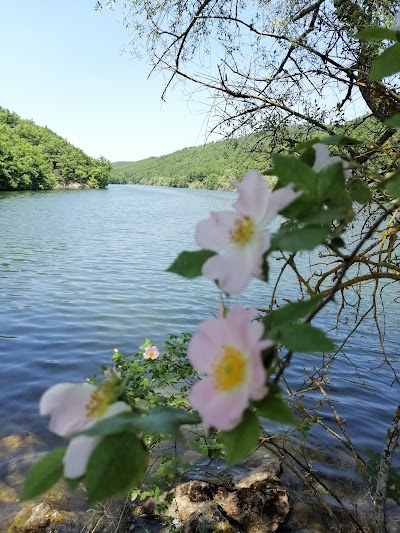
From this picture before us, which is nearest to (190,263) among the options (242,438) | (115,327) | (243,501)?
(242,438)

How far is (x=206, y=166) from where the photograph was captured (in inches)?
2766

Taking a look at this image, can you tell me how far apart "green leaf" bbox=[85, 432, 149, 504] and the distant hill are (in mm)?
285

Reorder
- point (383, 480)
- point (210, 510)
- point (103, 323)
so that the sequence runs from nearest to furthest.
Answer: point (383, 480)
point (210, 510)
point (103, 323)

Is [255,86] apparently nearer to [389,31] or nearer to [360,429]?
[389,31]

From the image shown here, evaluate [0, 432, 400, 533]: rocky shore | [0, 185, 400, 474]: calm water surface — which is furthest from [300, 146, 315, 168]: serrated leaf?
[0, 432, 400, 533]: rocky shore

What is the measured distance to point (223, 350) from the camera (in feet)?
1.07

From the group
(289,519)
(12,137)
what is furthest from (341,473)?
(12,137)

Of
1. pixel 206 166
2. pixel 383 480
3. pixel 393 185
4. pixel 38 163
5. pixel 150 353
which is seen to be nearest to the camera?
pixel 393 185

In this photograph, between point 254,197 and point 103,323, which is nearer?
point 254,197

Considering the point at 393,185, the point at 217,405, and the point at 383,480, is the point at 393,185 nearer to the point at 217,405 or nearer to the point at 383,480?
the point at 217,405

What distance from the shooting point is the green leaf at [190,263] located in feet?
1.23

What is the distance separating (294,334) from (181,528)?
3.28m

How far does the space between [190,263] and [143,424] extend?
13 cm

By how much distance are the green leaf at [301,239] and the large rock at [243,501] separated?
11.0 feet
